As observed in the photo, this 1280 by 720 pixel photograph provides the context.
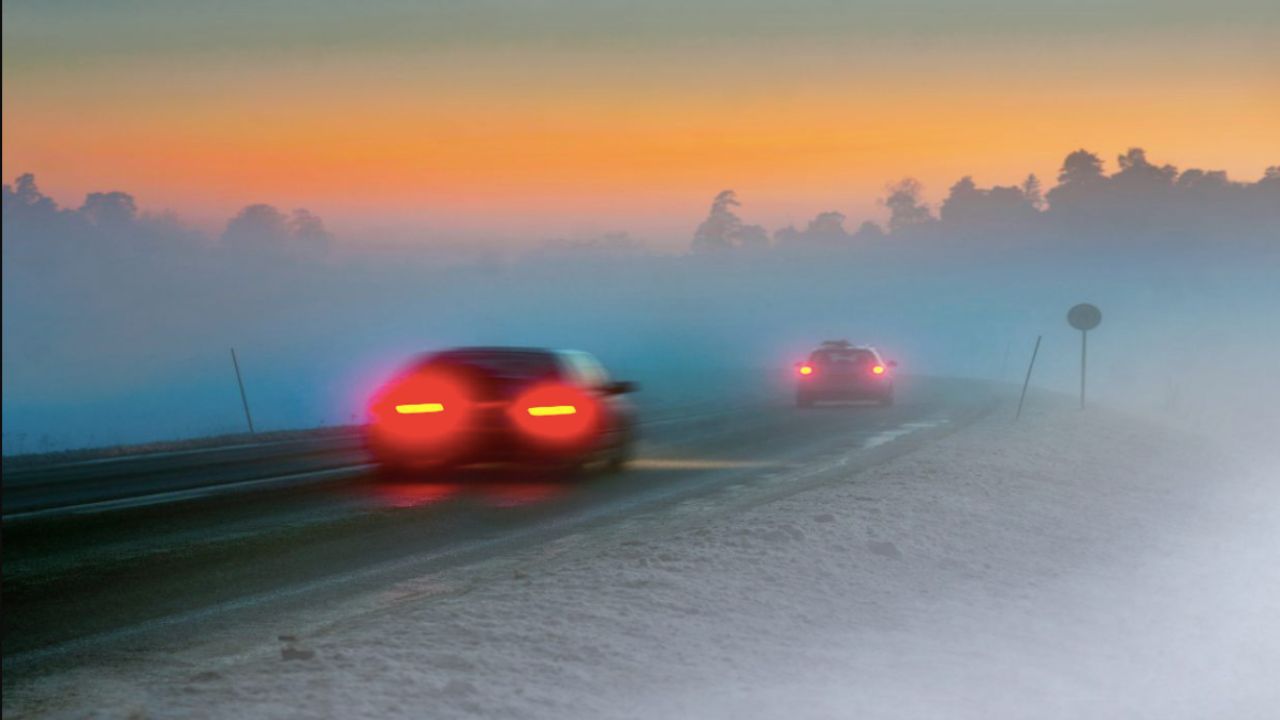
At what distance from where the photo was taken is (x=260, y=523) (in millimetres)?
14938

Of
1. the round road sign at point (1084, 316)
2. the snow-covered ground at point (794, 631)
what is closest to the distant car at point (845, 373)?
the round road sign at point (1084, 316)

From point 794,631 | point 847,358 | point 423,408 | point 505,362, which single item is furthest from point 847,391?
point 794,631

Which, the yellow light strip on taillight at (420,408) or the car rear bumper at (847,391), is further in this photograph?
the car rear bumper at (847,391)

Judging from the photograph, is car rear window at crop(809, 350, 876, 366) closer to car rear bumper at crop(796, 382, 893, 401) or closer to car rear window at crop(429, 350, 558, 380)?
car rear bumper at crop(796, 382, 893, 401)

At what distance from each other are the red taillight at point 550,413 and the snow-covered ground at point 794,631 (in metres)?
3.35

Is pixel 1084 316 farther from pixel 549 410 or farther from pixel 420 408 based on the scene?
pixel 420 408

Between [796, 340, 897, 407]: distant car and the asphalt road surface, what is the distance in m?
11.0

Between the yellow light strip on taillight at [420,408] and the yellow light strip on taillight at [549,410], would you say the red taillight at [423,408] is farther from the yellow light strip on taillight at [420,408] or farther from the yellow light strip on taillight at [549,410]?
the yellow light strip on taillight at [549,410]

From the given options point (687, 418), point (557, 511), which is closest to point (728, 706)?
point (557, 511)

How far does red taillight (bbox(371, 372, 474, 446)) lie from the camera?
61.8 feet

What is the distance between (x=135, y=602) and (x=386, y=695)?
391 centimetres

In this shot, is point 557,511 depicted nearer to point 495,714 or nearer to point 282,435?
point 495,714

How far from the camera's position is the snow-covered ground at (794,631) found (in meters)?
7.24

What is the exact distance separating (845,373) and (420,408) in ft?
70.4
